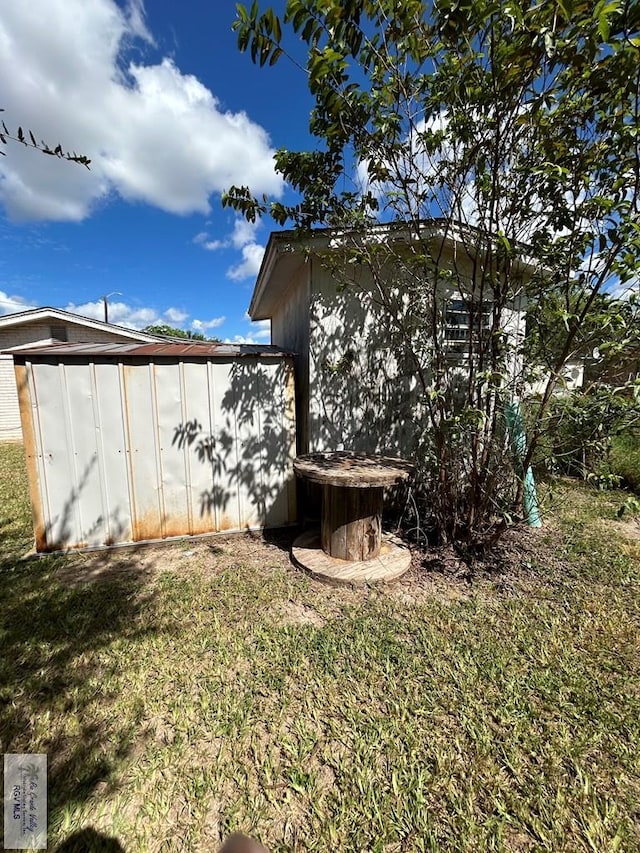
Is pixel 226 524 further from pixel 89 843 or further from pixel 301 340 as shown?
pixel 89 843

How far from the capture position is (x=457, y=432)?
3.14 meters

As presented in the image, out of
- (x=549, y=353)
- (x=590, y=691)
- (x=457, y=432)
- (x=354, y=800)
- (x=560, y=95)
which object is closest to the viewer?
(x=354, y=800)

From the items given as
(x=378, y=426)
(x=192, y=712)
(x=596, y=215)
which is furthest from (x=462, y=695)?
(x=596, y=215)

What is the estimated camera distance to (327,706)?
1.91 meters

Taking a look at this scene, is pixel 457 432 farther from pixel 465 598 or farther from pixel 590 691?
pixel 590 691

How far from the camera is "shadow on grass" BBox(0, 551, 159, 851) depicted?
64.2 inches

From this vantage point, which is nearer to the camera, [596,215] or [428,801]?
[428,801]

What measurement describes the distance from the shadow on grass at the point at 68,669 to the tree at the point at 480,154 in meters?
2.84

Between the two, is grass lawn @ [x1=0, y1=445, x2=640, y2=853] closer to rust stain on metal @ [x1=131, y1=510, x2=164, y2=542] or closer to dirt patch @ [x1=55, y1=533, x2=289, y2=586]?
dirt patch @ [x1=55, y1=533, x2=289, y2=586]

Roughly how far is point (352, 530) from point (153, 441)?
2239 mm

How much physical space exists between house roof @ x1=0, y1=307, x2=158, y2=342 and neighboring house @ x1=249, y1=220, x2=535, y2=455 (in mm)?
9084

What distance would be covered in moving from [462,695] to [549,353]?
2.96 m

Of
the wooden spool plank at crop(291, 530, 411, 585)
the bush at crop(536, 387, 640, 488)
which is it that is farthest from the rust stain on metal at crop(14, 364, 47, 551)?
the bush at crop(536, 387, 640, 488)

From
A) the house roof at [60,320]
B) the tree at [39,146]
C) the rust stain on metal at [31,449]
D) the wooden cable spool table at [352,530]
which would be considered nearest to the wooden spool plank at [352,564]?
the wooden cable spool table at [352,530]
